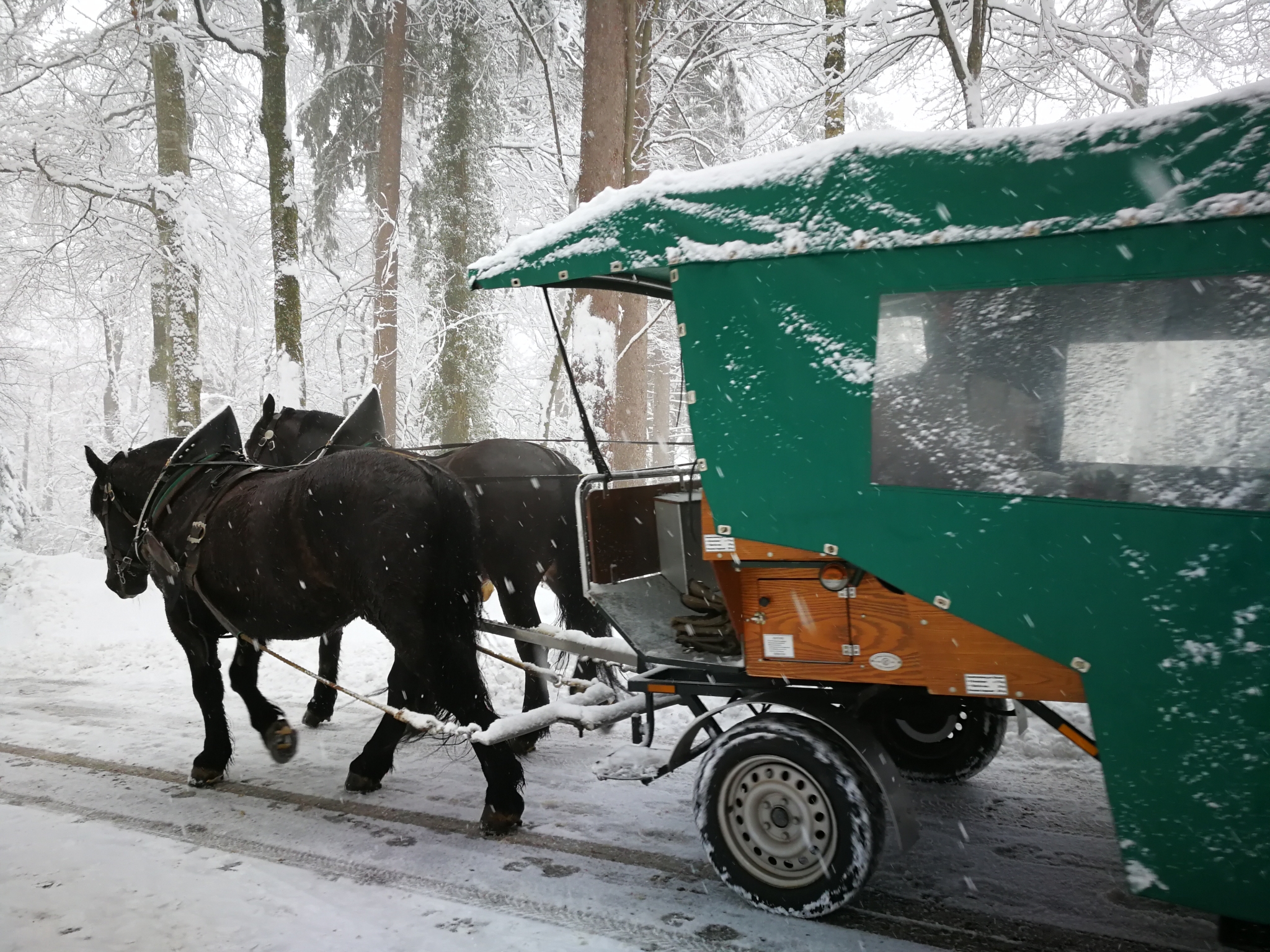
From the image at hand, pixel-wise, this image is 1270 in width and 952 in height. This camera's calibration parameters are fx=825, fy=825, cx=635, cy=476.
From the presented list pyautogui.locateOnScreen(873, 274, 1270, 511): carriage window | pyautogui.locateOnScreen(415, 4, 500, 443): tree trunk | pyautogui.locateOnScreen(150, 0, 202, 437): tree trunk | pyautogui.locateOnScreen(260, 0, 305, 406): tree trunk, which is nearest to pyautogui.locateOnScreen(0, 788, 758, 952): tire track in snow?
pyautogui.locateOnScreen(873, 274, 1270, 511): carriage window

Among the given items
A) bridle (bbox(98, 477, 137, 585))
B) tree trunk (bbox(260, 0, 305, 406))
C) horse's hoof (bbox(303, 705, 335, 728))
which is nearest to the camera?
bridle (bbox(98, 477, 137, 585))

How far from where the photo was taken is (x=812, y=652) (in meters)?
2.99

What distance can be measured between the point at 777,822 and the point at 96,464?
14.7ft

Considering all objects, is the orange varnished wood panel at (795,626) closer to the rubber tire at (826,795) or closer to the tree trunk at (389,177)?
the rubber tire at (826,795)

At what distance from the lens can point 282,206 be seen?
9.02 metres

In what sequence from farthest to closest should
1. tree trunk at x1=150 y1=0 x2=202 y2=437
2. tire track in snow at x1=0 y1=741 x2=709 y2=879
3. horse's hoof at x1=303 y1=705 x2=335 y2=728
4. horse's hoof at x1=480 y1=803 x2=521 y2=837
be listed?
tree trunk at x1=150 y1=0 x2=202 y2=437, horse's hoof at x1=303 y1=705 x2=335 y2=728, horse's hoof at x1=480 y1=803 x2=521 y2=837, tire track in snow at x1=0 y1=741 x2=709 y2=879

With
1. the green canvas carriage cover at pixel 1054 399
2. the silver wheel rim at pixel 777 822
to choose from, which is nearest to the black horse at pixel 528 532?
the silver wheel rim at pixel 777 822

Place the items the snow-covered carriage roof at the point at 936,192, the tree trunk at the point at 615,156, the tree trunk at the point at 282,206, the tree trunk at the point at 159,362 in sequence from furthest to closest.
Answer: the tree trunk at the point at 159,362
the tree trunk at the point at 282,206
the tree trunk at the point at 615,156
the snow-covered carriage roof at the point at 936,192

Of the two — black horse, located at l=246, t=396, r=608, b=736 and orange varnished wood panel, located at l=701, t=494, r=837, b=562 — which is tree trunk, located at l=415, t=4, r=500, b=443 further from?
orange varnished wood panel, located at l=701, t=494, r=837, b=562

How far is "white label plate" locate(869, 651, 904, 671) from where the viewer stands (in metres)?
2.83

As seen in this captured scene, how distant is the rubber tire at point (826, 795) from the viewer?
9.49ft

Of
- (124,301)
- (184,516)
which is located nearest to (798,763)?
(184,516)

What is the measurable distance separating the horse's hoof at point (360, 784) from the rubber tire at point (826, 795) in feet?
6.81

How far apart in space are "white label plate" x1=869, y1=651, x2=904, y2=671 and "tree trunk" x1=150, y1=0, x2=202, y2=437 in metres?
Result: 10.8
